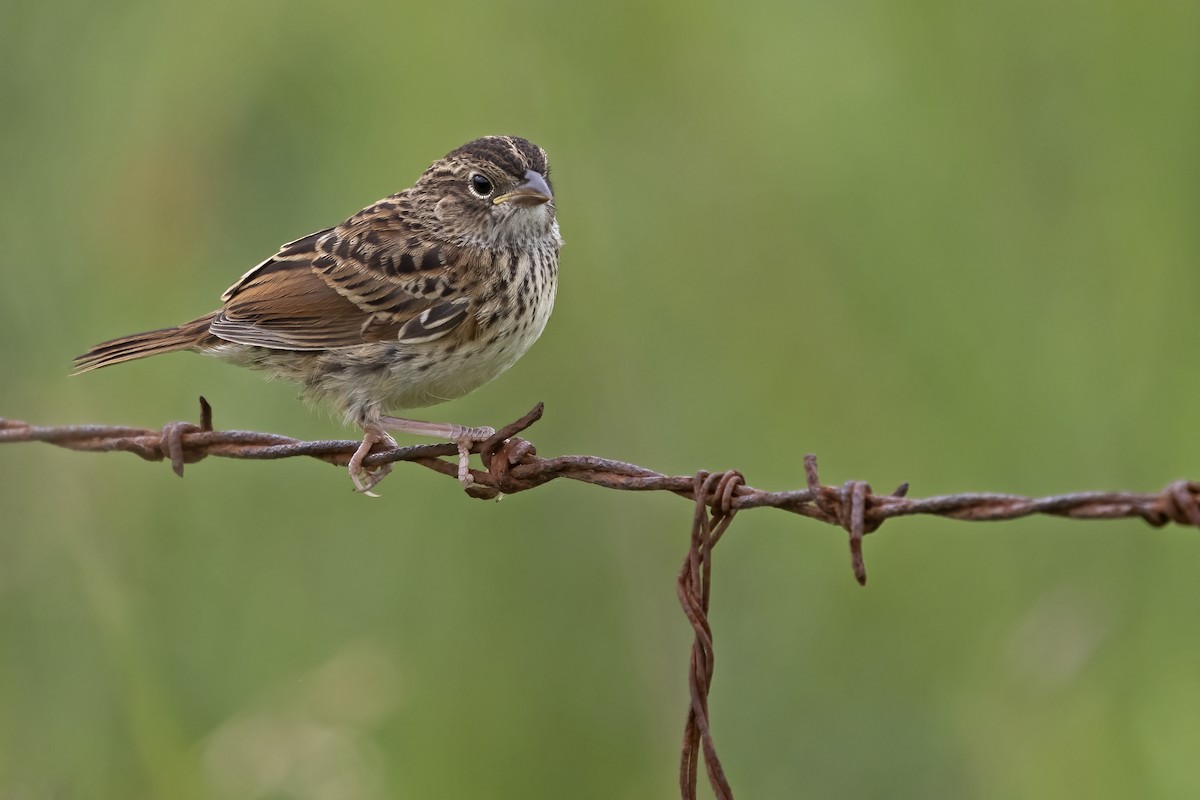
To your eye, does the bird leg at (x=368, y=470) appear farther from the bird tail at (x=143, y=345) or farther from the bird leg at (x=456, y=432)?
the bird tail at (x=143, y=345)

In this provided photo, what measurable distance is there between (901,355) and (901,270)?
36 cm

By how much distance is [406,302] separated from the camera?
16.4 ft

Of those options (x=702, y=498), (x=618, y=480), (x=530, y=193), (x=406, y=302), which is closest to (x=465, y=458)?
(x=618, y=480)

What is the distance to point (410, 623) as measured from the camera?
542 centimetres

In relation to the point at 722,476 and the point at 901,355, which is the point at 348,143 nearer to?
the point at 901,355

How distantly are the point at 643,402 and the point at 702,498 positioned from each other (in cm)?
275

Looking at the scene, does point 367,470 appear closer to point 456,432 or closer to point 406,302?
point 456,432

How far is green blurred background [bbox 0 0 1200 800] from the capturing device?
16.0ft

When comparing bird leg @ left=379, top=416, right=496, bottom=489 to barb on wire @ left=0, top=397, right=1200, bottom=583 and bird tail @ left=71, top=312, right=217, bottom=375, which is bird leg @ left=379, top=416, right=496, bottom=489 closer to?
barb on wire @ left=0, top=397, right=1200, bottom=583

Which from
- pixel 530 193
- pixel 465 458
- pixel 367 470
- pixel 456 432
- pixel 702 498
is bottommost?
pixel 702 498

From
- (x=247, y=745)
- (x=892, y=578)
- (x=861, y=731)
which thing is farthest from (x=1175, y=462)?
(x=247, y=745)

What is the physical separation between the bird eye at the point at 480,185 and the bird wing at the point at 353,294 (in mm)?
295

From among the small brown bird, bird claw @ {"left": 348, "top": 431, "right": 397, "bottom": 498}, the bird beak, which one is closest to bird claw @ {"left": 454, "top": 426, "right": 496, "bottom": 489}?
bird claw @ {"left": 348, "top": 431, "right": 397, "bottom": 498}

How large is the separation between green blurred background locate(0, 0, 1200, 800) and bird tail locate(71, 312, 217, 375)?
0.53 m
